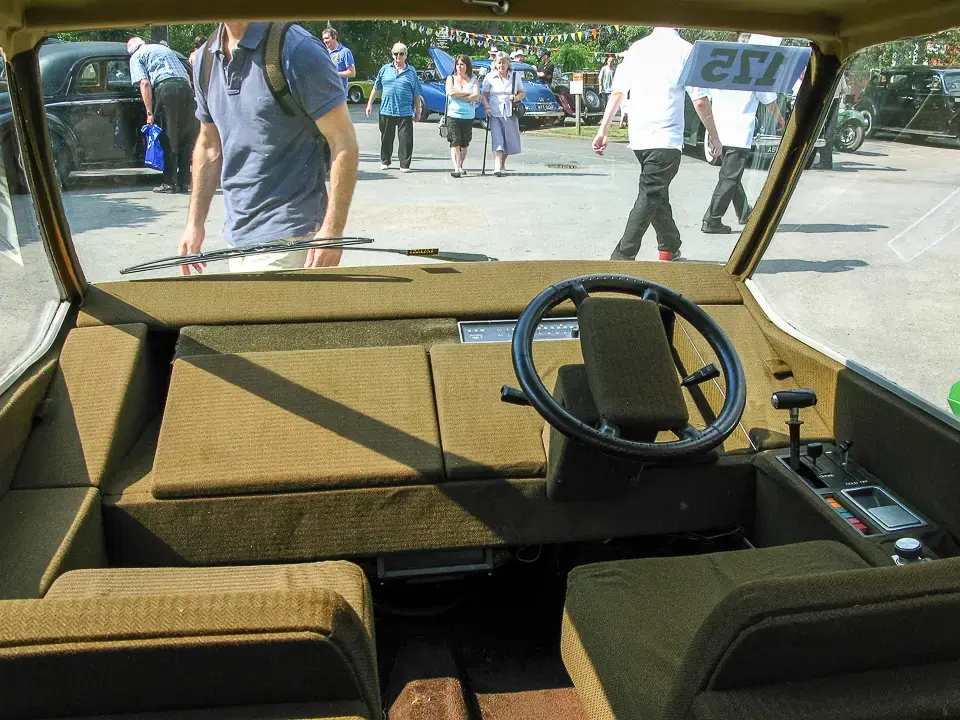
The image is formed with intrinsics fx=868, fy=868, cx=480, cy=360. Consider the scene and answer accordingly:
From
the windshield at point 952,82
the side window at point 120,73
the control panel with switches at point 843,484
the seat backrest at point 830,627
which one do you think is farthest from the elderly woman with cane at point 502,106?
the seat backrest at point 830,627

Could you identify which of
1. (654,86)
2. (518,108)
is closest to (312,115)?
(518,108)

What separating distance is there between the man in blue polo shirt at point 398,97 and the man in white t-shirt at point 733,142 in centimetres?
93

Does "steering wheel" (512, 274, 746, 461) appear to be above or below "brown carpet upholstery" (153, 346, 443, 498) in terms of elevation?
above

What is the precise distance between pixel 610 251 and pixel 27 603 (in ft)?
7.31

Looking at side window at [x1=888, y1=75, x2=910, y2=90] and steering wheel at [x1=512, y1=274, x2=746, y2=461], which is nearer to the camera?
steering wheel at [x1=512, y1=274, x2=746, y2=461]

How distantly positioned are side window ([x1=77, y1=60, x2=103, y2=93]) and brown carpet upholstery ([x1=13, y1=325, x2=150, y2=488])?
746 mm

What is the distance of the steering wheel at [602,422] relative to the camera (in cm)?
212

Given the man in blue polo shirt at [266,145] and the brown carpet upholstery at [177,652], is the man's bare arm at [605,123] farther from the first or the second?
the brown carpet upholstery at [177,652]

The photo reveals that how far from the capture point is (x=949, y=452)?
2.25 m

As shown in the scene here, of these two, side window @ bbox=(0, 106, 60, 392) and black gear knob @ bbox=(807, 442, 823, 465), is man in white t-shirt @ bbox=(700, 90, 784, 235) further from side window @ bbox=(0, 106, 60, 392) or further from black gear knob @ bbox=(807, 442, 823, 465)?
side window @ bbox=(0, 106, 60, 392)

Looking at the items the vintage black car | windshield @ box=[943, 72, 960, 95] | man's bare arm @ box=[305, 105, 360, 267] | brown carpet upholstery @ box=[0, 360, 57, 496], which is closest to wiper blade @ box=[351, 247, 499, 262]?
man's bare arm @ box=[305, 105, 360, 267]

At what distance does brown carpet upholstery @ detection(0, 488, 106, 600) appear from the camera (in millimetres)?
2059

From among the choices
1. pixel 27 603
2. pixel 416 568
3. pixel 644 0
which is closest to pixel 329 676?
pixel 27 603

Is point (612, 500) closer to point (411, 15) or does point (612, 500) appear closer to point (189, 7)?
point (411, 15)
